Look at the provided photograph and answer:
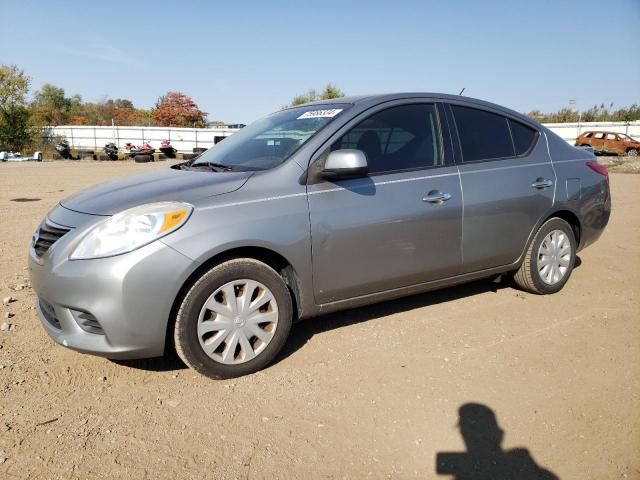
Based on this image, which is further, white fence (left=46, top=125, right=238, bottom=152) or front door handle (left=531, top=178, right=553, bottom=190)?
white fence (left=46, top=125, right=238, bottom=152)

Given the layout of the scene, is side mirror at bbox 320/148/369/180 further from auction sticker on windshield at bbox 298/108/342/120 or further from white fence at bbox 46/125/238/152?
white fence at bbox 46/125/238/152

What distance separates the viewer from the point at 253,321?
2.91 m

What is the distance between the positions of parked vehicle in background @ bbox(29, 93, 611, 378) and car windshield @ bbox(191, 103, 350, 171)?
0.06ft

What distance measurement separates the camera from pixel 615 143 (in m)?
27.8

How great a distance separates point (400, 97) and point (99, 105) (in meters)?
65.0

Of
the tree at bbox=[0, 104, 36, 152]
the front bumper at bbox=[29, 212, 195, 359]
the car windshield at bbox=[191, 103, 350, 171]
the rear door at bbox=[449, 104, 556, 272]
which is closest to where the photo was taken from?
the front bumper at bbox=[29, 212, 195, 359]

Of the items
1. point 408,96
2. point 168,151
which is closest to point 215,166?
point 408,96

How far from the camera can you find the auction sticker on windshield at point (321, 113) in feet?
11.3

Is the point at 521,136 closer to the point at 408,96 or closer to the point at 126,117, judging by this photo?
the point at 408,96

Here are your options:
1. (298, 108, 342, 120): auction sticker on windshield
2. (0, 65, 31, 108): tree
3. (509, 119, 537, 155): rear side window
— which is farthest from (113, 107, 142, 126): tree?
(509, 119, 537, 155): rear side window

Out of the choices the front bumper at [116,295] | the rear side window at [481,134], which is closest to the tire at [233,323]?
the front bumper at [116,295]

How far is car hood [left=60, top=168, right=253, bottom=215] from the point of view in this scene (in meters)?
2.83

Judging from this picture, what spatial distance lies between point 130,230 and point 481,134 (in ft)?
9.16

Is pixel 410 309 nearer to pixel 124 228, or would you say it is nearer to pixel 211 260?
pixel 211 260
